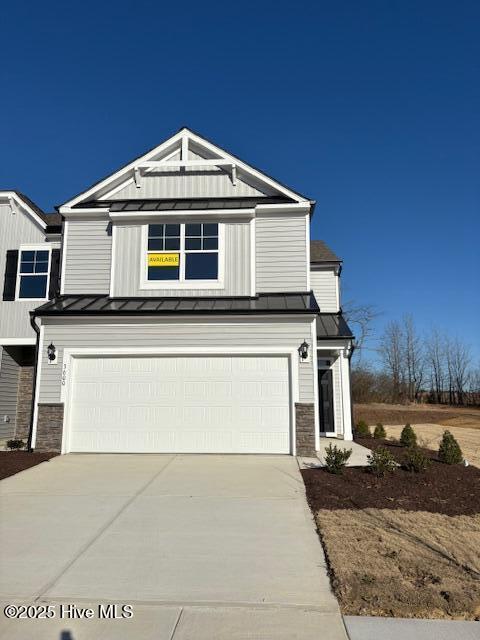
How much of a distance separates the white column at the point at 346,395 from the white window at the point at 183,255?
4.71 metres

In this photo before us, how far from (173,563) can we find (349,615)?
185 cm

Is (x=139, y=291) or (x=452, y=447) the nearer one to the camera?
(x=452, y=447)

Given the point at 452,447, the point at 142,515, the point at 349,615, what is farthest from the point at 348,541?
the point at 452,447

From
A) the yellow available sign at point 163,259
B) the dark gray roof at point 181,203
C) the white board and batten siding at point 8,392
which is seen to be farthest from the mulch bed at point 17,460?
the dark gray roof at point 181,203

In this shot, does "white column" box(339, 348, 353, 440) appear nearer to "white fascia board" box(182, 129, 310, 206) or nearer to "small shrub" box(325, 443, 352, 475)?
"white fascia board" box(182, 129, 310, 206)

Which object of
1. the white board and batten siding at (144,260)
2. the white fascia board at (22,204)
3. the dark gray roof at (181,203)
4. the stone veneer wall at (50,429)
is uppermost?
the white fascia board at (22,204)

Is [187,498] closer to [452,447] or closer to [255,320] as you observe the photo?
[255,320]

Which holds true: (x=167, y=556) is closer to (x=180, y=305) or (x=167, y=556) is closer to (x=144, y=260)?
(x=180, y=305)

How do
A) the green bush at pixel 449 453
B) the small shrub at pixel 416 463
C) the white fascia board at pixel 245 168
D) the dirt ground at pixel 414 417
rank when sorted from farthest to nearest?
the dirt ground at pixel 414 417 → the white fascia board at pixel 245 168 → the green bush at pixel 449 453 → the small shrub at pixel 416 463

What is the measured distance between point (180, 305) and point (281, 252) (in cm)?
312

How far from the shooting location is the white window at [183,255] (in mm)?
12188

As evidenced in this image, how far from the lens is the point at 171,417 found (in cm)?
1077

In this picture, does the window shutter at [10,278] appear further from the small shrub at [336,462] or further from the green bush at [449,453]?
the green bush at [449,453]

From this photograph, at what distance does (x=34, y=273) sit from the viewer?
14.2m
